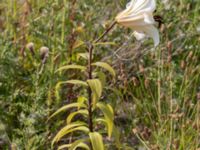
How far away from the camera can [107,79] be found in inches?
131

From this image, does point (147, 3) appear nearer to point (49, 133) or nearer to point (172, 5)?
point (49, 133)

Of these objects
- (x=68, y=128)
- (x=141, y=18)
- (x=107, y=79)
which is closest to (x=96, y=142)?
(x=68, y=128)

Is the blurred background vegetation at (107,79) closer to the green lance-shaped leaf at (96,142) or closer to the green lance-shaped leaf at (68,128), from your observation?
the green lance-shaped leaf at (68,128)

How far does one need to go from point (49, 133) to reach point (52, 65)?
0.37 m

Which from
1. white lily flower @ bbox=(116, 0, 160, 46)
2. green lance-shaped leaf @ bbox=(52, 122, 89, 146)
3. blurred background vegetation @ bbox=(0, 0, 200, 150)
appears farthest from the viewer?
blurred background vegetation @ bbox=(0, 0, 200, 150)

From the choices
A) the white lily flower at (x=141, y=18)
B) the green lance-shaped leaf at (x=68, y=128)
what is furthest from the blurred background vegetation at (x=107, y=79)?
the white lily flower at (x=141, y=18)

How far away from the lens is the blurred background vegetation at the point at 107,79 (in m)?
2.67

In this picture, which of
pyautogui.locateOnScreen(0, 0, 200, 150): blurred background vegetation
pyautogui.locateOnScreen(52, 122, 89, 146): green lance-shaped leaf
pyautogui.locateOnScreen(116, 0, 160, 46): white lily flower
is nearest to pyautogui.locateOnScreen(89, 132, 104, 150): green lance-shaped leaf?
pyautogui.locateOnScreen(52, 122, 89, 146): green lance-shaped leaf

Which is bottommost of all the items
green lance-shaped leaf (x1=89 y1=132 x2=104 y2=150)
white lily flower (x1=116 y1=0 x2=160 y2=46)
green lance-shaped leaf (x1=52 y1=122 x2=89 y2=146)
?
green lance-shaped leaf (x1=89 y1=132 x2=104 y2=150)

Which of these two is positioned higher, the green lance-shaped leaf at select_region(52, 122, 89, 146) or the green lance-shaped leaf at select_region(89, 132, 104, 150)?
the green lance-shaped leaf at select_region(52, 122, 89, 146)

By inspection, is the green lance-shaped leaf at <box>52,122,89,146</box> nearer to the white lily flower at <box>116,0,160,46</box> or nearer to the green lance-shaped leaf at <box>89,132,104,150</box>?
the green lance-shaped leaf at <box>89,132,104,150</box>

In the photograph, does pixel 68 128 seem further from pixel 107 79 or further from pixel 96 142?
pixel 107 79

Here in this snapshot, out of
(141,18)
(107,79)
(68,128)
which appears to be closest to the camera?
(141,18)

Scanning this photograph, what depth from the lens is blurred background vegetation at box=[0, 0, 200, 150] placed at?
105 inches
